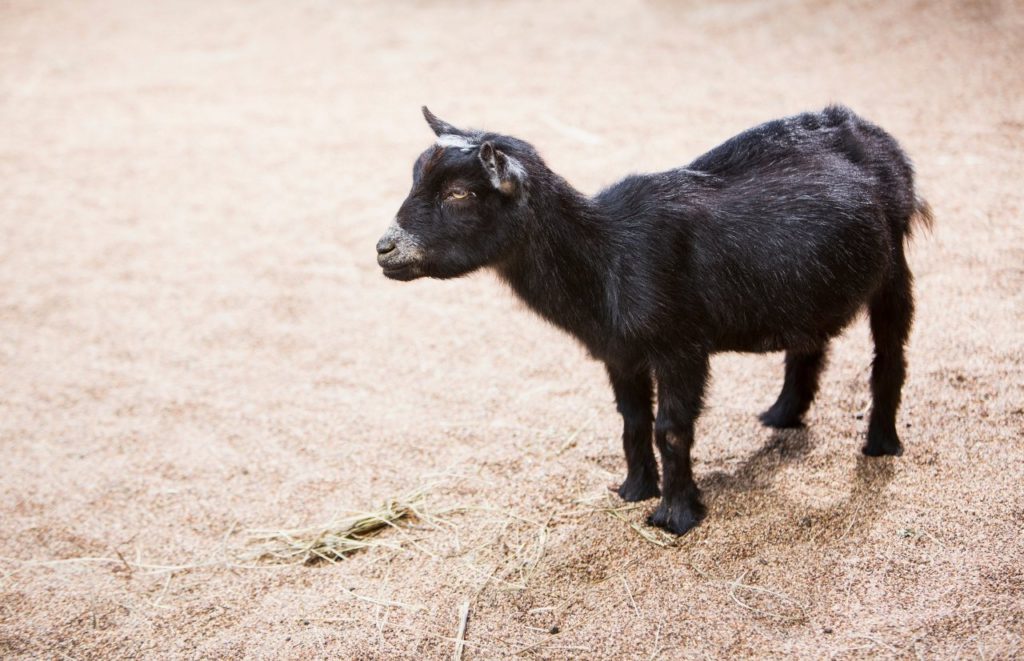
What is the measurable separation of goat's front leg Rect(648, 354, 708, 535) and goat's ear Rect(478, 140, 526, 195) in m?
0.95

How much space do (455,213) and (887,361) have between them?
207 centimetres

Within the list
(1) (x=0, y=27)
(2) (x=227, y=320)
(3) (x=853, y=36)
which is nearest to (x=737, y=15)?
(3) (x=853, y=36)

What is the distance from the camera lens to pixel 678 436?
3.88 meters

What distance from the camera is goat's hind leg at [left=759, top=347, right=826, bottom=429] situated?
A: 459 cm

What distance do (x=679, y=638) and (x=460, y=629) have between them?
0.82 meters

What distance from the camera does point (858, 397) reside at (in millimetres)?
4852

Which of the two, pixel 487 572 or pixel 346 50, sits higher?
pixel 346 50

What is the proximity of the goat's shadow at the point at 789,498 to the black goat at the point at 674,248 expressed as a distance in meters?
0.22

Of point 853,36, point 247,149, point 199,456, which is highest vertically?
point 853,36

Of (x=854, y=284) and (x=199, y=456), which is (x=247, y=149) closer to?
(x=199, y=456)

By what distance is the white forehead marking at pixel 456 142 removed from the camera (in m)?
3.73

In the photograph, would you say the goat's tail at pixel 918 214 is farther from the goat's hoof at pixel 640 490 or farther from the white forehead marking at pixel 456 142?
the white forehead marking at pixel 456 142

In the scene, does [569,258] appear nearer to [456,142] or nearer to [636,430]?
[456,142]

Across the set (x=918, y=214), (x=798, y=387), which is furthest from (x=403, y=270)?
(x=918, y=214)
